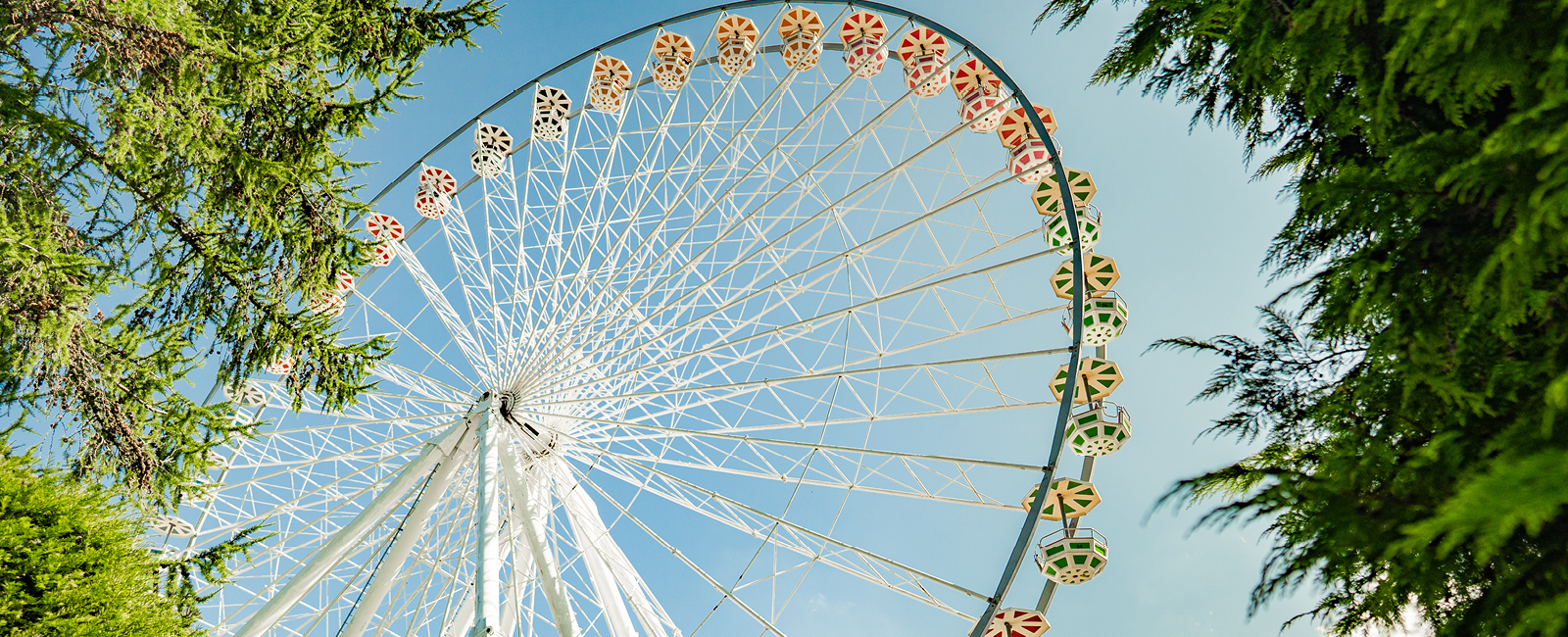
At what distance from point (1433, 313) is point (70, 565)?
8693 mm

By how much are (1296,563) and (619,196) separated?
1152 centimetres

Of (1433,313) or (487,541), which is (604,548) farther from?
(1433,313)

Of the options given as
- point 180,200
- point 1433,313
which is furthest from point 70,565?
point 1433,313

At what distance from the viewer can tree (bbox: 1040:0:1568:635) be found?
196cm

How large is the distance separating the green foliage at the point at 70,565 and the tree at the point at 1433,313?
7.61 metres

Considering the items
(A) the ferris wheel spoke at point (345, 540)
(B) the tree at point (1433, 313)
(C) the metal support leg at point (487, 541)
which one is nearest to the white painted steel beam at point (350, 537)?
(A) the ferris wheel spoke at point (345, 540)

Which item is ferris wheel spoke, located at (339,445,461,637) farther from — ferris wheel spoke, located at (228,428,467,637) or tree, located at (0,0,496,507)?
tree, located at (0,0,496,507)

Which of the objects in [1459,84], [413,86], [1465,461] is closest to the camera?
[1459,84]

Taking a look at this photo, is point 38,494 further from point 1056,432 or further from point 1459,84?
point 1056,432

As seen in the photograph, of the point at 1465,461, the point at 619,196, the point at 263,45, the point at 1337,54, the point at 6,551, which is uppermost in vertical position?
the point at 619,196

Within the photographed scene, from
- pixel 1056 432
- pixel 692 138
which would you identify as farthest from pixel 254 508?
pixel 1056 432

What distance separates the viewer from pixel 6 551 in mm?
6145

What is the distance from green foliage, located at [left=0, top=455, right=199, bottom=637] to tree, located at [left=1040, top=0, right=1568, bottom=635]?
25.0ft

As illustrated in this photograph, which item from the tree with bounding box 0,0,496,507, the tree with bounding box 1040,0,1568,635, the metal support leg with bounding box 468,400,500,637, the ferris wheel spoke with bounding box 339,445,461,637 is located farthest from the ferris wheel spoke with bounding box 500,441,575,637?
the tree with bounding box 1040,0,1568,635
